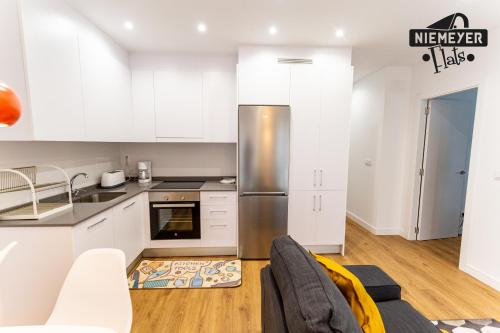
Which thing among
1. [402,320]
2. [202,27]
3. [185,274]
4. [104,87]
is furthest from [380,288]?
[104,87]

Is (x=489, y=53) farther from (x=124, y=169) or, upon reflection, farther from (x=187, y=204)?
(x=124, y=169)

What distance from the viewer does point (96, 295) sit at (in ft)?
4.16

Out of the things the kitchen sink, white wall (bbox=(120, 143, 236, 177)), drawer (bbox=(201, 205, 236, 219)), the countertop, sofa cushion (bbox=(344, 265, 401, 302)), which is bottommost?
sofa cushion (bbox=(344, 265, 401, 302))

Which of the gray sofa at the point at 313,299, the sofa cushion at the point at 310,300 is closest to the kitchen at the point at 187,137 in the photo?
the gray sofa at the point at 313,299

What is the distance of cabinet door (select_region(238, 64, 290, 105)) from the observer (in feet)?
9.00

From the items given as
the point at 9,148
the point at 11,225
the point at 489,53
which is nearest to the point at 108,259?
the point at 11,225

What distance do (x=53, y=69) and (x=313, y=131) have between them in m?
2.57

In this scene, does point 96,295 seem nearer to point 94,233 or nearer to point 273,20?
point 94,233

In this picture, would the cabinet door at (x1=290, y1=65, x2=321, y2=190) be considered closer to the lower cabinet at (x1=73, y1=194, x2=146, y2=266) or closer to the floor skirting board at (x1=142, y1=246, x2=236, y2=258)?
the floor skirting board at (x1=142, y1=246, x2=236, y2=258)

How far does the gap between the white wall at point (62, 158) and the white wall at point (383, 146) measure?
3987 mm

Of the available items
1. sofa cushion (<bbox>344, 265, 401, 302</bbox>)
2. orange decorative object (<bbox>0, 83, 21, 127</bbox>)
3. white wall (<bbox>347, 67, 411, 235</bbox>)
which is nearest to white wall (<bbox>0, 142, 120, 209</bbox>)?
orange decorative object (<bbox>0, 83, 21, 127</bbox>)

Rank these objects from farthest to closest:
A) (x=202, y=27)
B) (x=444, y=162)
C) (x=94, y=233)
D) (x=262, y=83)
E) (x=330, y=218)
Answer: (x=444, y=162) → (x=330, y=218) → (x=262, y=83) → (x=202, y=27) → (x=94, y=233)

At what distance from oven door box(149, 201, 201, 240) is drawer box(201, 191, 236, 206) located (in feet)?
0.34

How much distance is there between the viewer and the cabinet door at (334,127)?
2.79 metres
